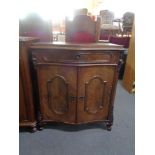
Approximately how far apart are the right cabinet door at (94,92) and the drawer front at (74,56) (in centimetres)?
7

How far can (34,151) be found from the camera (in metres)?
1.39

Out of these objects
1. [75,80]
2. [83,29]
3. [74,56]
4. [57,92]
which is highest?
[83,29]

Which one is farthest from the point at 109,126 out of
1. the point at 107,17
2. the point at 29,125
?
the point at 107,17

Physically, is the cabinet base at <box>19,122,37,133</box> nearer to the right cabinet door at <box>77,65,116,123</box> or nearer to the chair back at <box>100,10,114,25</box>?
the right cabinet door at <box>77,65,116,123</box>

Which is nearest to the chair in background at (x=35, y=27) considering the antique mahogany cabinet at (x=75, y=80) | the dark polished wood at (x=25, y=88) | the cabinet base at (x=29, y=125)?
the dark polished wood at (x=25, y=88)

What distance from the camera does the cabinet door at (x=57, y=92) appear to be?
143 cm

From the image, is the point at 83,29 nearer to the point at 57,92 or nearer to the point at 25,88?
the point at 57,92

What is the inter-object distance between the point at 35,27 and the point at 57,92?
0.80 metres

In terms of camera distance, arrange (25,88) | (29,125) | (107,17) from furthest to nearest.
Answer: (107,17) < (29,125) < (25,88)

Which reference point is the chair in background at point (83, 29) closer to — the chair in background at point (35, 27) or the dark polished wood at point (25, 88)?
the chair in background at point (35, 27)

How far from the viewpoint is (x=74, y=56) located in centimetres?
135

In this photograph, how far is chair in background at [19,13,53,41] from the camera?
182cm
